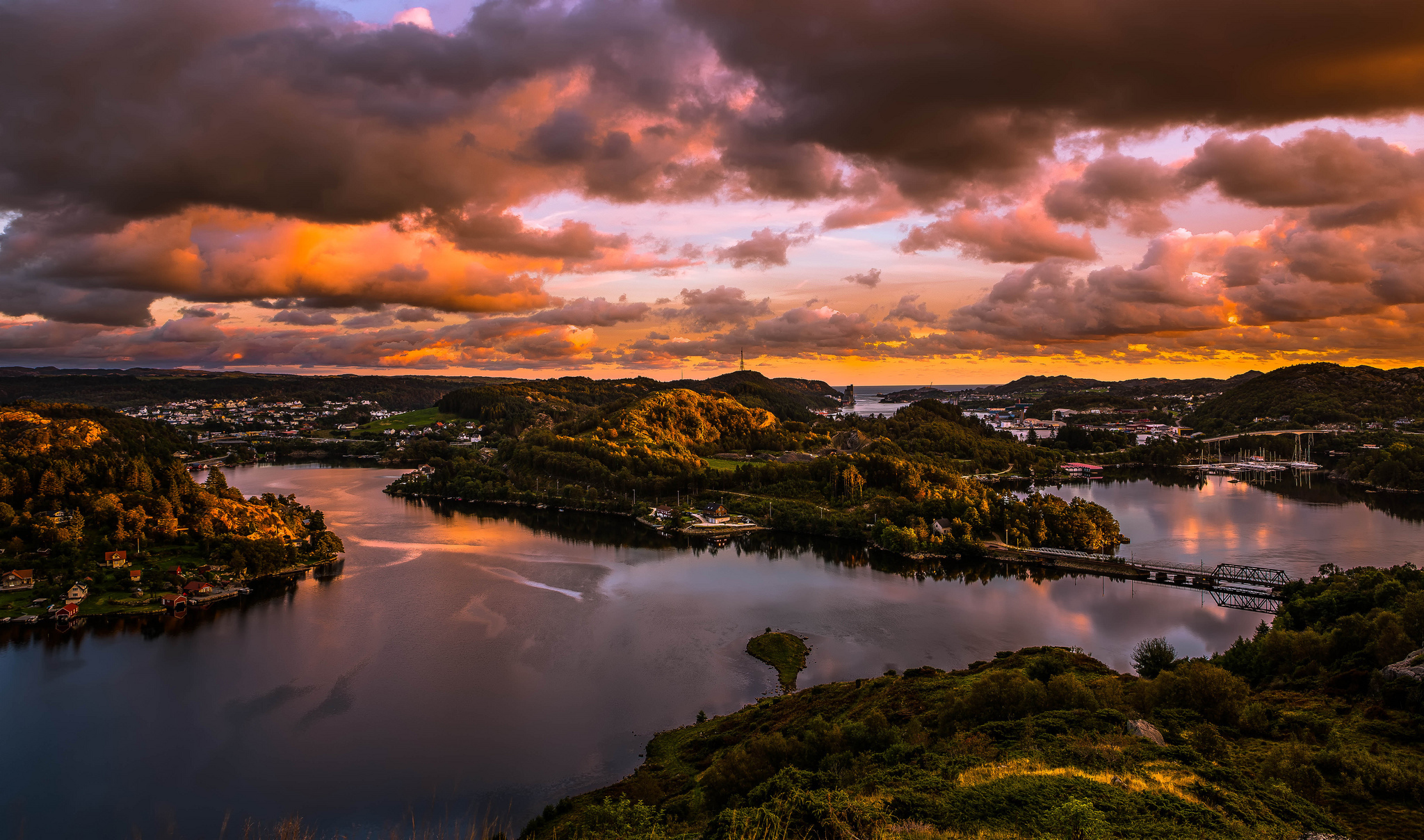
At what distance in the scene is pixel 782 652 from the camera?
2394 cm

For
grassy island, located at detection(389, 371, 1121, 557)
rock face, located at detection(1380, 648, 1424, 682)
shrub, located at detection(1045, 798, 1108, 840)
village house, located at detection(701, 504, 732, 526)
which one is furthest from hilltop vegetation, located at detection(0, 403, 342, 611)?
rock face, located at detection(1380, 648, 1424, 682)

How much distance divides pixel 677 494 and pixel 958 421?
46.7 m

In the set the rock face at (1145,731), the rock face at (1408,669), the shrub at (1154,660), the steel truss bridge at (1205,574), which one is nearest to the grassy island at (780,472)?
the steel truss bridge at (1205,574)

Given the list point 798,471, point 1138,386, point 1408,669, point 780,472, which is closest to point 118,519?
point 780,472

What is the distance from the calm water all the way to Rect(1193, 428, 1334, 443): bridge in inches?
1707

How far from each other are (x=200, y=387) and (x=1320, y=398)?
208 meters

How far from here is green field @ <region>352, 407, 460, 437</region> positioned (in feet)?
339

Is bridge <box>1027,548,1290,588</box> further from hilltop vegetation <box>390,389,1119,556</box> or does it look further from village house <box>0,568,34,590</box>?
village house <box>0,568,34,590</box>

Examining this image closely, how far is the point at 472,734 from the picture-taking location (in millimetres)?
18500

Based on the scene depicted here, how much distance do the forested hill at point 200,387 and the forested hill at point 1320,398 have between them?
146315 millimetres

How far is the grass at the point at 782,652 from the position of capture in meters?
22.2

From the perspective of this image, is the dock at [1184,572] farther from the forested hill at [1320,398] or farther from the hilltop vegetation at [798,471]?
the forested hill at [1320,398]

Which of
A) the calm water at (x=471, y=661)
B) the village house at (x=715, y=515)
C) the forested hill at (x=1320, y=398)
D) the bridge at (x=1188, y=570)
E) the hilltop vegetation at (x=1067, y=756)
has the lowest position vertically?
the calm water at (x=471, y=661)

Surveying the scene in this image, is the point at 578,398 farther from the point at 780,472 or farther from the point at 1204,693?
the point at 1204,693
